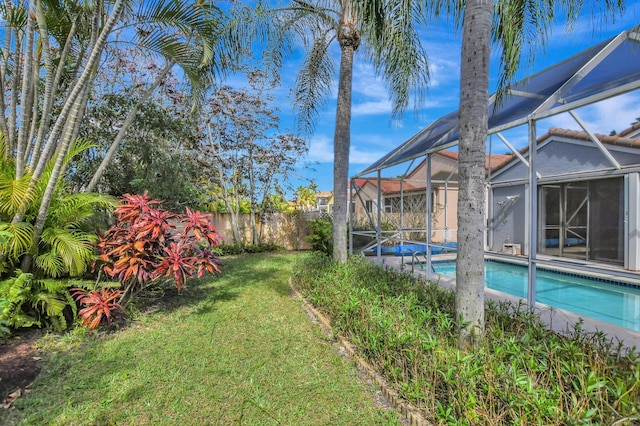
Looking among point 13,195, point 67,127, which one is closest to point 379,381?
point 67,127

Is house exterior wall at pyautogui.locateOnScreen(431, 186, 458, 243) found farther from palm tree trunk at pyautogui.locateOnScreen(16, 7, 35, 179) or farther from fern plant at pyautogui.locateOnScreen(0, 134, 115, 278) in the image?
palm tree trunk at pyautogui.locateOnScreen(16, 7, 35, 179)

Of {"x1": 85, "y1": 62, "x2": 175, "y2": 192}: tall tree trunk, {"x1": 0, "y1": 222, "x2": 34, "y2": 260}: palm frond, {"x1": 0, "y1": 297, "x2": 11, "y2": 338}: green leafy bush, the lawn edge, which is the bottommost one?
the lawn edge

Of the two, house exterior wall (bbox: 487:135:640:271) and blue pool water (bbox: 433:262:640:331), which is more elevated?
house exterior wall (bbox: 487:135:640:271)

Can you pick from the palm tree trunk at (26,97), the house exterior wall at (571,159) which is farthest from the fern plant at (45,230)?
the house exterior wall at (571,159)

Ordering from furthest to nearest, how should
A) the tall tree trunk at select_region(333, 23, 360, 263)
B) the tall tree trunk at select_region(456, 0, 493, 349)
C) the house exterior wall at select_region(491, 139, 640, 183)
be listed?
the house exterior wall at select_region(491, 139, 640, 183) → the tall tree trunk at select_region(333, 23, 360, 263) → the tall tree trunk at select_region(456, 0, 493, 349)

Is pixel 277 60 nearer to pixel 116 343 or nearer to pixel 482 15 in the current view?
pixel 482 15

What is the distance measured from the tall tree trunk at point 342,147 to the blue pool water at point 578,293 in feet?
13.0

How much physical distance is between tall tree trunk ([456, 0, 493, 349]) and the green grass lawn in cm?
118

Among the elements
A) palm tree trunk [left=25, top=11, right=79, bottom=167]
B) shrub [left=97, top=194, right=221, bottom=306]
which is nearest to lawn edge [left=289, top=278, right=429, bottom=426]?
shrub [left=97, top=194, right=221, bottom=306]

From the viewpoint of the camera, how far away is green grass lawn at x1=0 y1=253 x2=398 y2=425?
2742 millimetres

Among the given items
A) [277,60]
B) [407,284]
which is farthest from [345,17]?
[407,284]

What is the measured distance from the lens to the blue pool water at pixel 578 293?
6.02 metres

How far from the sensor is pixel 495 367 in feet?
7.89

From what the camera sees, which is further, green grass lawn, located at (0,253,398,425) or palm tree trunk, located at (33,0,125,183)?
Result: palm tree trunk, located at (33,0,125,183)
